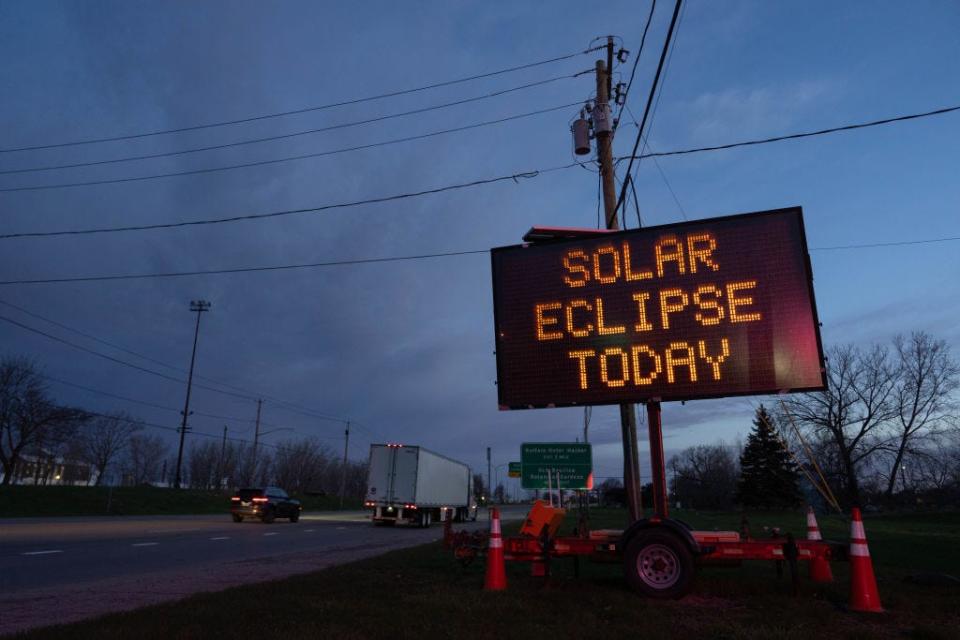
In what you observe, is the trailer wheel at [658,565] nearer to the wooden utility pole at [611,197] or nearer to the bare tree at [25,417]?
the wooden utility pole at [611,197]

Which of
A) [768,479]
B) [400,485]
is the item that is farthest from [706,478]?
[400,485]

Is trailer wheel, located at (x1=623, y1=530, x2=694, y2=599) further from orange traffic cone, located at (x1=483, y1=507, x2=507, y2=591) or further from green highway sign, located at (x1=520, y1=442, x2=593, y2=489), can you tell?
green highway sign, located at (x1=520, y1=442, x2=593, y2=489)

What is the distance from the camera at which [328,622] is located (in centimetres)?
542

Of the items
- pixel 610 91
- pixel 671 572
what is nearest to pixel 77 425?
pixel 610 91

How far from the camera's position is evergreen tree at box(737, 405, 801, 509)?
5375 cm

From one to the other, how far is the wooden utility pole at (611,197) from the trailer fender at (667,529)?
3.03m

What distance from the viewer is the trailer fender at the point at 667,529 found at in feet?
21.7

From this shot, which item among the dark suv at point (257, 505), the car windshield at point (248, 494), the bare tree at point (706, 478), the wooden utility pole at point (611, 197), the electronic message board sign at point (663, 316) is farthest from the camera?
the bare tree at point (706, 478)

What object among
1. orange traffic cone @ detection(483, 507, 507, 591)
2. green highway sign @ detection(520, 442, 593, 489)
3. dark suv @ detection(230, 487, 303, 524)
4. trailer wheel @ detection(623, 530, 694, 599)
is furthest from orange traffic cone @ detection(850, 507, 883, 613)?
dark suv @ detection(230, 487, 303, 524)

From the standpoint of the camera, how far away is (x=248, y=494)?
27594 millimetres

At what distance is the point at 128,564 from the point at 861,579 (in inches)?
457

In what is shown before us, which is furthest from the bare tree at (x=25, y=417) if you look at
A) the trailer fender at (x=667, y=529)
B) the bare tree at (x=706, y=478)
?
the bare tree at (x=706, y=478)

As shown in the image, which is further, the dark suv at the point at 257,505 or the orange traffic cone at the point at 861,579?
the dark suv at the point at 257,505

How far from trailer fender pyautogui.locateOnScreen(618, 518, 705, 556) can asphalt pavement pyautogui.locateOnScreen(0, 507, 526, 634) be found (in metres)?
5.48
